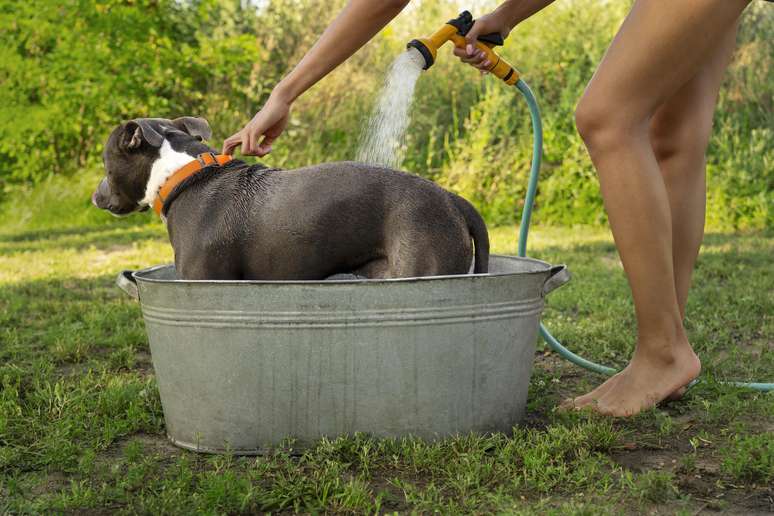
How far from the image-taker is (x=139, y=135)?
98.7 inches

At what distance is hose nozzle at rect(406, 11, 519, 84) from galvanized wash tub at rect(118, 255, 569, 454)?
678 mm

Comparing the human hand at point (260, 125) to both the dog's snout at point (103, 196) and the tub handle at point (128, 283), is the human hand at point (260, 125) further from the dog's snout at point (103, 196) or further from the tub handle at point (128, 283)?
the dog's snout at point (103, 196)

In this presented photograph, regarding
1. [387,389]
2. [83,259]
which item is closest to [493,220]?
[83,259]

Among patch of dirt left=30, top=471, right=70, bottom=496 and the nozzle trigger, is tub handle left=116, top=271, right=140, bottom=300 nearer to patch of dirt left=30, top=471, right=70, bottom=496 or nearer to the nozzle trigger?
patch of dirt left=30, top=471, right=70, bottom=496

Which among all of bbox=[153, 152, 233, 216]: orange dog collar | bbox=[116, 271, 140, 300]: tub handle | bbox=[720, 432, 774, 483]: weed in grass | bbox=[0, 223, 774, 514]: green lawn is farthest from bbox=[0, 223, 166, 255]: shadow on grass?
bbox=[720, 432, 774, 483]: weed in grass

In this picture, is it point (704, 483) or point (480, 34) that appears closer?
point (704, 483)

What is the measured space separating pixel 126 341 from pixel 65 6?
764 cm

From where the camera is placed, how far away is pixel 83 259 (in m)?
6.05

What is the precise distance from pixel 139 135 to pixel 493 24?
112cm

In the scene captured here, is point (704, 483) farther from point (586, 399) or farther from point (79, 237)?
point (79, 237)

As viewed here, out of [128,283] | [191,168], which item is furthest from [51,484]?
[191,168]

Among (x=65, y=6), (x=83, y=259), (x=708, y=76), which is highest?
(x=65, y=6)

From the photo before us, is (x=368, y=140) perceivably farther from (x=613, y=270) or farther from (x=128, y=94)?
(x=128, y=94)

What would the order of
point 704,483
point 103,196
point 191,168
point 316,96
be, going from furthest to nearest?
1. point 316,96
2. point 103,196
3. point 191,168
4. point 704,483
